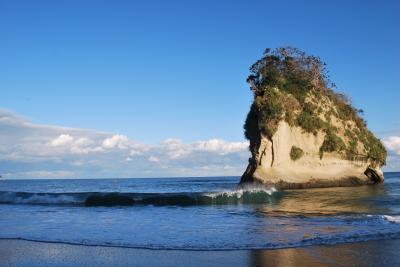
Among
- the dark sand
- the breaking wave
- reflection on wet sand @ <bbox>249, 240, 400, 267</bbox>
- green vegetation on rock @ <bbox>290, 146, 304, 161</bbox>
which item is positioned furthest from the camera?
green vegetation on rock @ <bbox>290, 146, 304, 161</bbox>

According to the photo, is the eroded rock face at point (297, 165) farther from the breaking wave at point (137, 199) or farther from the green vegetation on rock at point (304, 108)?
the breaking wave at point (137, 199)

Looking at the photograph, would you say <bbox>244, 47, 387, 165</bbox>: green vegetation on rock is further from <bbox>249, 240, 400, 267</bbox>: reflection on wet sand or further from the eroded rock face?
<bbox>249, 240, 400, 267</bbox>: reflection on wet sand

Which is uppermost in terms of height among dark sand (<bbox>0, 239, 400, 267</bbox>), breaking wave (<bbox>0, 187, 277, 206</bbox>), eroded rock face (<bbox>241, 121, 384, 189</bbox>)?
eroded rock face (<bbox>241, 121, 384, 189</bbox>)

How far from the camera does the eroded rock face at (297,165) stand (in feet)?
144

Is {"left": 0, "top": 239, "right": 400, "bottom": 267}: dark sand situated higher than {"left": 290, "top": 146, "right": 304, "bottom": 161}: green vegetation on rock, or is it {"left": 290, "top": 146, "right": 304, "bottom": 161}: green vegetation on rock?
{"left": 290, "top": 146, "right": 304, "bottom": 161}: green vegetation on rock

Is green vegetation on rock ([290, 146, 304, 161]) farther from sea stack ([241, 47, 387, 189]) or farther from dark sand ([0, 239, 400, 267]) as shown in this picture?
dark sand ([0, 239, 400, 267])

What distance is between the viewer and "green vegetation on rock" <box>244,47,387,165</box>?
148ft

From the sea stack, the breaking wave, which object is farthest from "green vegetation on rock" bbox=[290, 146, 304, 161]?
the breaking wave

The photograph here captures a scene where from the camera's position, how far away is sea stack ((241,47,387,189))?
4444 cm

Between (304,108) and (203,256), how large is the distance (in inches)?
1518

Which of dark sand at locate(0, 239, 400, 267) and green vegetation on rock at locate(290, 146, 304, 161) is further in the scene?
green vegetation on rock at locate(290, 146, 304, 161)

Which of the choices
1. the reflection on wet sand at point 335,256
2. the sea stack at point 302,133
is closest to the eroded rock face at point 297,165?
A: the sea stack at point 302,133

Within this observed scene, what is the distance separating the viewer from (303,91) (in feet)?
157

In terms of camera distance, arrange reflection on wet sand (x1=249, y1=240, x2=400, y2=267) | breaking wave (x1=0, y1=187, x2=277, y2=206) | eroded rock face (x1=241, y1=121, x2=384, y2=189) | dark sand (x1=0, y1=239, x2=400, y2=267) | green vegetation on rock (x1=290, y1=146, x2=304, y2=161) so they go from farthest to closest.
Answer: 1. green vegetation on rock (x1=290, y1=146, x2=304, y2=161)
2. eroded rock face (x1=241, y1=121, x2=384, y2=189)
3. breaking wave (x1=0, y1=187, x2=277, y2=206)
4. dark sand (x1=0, y1=239, x2=400, y2=267)
5. reflection on wet sand (x1=249, y1=240, x2=400, y2=267)
